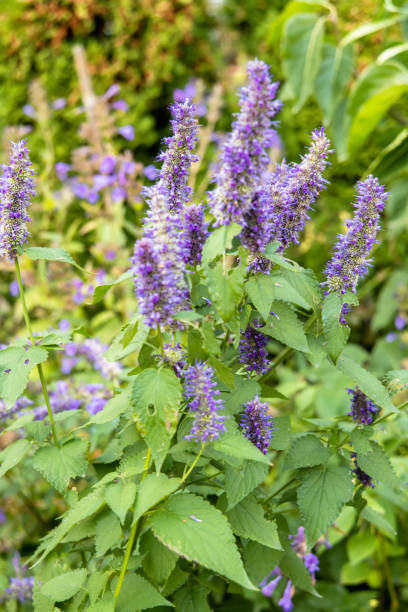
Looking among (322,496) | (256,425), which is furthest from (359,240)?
→ (322,496)

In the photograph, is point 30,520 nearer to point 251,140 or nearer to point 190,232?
point 190,232

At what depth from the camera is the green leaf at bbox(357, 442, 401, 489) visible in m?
1.18

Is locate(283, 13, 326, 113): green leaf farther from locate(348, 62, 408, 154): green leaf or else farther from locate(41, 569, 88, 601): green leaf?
locate(41, 569, 88, 601): green leaf

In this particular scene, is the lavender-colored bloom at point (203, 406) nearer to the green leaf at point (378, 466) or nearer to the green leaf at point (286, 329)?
the green leaf at point (286, 329)

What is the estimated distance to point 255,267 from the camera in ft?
3.37

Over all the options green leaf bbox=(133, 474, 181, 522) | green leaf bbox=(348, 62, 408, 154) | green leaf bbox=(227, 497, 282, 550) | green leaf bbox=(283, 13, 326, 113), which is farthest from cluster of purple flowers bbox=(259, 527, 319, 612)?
green leaf bbox=(283, 13, 326, 113)

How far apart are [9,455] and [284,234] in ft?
2.36

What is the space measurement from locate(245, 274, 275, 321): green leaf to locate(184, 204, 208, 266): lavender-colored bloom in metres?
0.13

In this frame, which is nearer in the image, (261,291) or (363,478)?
(261,291)

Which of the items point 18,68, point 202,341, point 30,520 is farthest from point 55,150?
point 202,341

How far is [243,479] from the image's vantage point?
3.41 ft

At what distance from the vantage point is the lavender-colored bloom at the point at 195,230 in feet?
3.56

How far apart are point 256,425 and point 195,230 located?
1.22ft

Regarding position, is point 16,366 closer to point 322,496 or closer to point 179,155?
point 179,155
